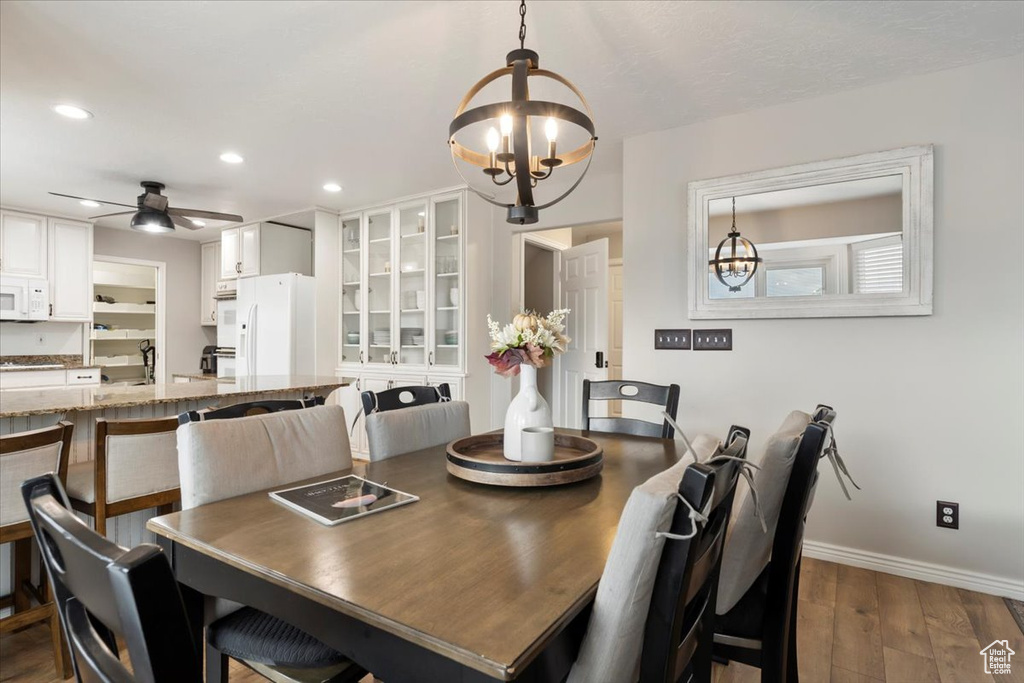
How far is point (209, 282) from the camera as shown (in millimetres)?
6441

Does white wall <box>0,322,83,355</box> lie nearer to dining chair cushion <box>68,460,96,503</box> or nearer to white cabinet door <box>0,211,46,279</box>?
white cabinet door <box>0,211,46,279</box>

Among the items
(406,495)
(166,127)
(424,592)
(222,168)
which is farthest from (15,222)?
(424,592)

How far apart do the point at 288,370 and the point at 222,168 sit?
1.80m

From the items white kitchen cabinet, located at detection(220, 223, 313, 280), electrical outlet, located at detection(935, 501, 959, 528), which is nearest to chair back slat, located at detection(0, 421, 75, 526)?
electrical outlet, located at detection(935, 501, 959, 528)

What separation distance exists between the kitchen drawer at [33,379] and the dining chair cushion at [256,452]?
4790 millimetres

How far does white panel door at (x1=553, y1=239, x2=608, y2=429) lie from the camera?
4402 mm

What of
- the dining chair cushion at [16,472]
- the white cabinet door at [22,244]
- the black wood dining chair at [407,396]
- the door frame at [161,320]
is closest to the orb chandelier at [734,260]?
the black wood dining chair at [407,396]

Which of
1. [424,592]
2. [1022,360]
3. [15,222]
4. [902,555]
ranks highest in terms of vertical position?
[15,222]

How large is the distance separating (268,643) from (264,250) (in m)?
4.87

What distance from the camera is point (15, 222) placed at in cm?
489

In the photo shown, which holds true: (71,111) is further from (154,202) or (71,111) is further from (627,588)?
(627,588)


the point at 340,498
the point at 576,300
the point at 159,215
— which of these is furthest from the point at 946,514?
the point at 159,215

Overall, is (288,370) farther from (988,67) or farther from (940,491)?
(988,67)

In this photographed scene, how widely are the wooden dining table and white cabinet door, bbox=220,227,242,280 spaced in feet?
A: 16.1
